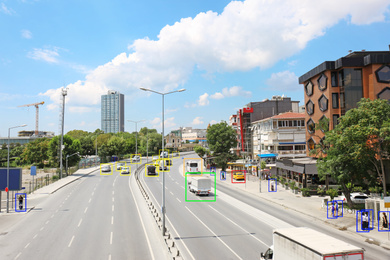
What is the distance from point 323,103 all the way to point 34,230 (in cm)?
4263

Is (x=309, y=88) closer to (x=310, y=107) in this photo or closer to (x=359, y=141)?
(x=310, y=107)

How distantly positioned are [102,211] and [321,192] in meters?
29.4

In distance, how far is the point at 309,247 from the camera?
1084 cm

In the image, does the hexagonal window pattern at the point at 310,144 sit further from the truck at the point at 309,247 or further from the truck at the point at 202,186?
the truck at the point at 309,247

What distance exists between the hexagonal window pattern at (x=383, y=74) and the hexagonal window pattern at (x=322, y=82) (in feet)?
22.4

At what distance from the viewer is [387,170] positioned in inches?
1406

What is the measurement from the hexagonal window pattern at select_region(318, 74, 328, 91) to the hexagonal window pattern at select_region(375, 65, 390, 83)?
22.4 feet

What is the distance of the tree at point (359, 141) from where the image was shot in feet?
84.4

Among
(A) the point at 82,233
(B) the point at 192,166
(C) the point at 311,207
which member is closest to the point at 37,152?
(B) the point at 192,166

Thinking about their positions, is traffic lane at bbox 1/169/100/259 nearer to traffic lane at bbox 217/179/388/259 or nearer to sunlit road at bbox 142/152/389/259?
sunlit road at bbox 142/152/389/259

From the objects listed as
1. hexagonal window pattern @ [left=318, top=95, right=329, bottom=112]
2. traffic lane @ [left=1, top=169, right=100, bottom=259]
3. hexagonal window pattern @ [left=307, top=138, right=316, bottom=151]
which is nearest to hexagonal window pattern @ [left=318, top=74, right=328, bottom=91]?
hexagonal window pattern @ [left=318, top=95, right=329, bottom=112]

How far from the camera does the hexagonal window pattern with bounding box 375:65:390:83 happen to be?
40562 mm

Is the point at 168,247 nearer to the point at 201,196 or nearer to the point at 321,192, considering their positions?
the point at 201,196

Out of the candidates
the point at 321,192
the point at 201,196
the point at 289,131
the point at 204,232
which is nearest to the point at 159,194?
the point at 201,196
